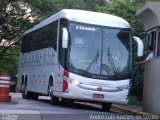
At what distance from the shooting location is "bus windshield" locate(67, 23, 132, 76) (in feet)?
60.1

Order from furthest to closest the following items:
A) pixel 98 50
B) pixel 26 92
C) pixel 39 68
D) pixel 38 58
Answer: pixel 26 92, pixel 38 58, pixel 39 68, pixel 98 50

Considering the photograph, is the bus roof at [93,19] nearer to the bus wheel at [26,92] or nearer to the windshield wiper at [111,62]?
the windshield wiper at [111,62]

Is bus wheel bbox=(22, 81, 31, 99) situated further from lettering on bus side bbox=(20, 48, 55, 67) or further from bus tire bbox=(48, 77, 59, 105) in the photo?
bus tire bbox=(48, 77, 59, 105)

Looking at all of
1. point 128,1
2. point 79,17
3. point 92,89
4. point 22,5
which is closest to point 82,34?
point 79,17

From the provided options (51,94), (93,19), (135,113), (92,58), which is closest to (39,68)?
(51,94)

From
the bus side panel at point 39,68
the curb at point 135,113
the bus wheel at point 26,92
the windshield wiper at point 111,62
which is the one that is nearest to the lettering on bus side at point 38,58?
the bus side panel at point 39,68

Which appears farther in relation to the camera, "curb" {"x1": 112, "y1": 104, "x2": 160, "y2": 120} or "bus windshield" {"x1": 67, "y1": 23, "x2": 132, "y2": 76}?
"bus windshield" {"x1": 67, "y1": 23, "x2": 132, "y2": 76}

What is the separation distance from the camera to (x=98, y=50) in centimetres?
1848

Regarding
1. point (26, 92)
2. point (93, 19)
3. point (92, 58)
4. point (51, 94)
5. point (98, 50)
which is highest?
point (93, 19)

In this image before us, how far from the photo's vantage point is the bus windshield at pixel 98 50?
1833 cm

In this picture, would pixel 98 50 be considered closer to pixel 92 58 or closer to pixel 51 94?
pixel 92 58

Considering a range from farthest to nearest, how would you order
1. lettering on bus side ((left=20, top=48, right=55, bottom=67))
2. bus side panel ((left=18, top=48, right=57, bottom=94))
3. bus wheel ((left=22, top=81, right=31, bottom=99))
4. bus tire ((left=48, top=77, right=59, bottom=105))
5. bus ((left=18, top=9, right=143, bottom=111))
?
bus wheel ((left=22, top=81, right=31, bottom=99)), lettering on bus side ((left=20, top=48, right=55, bottom=67)), bus side panel ((left=18, top=48, right=57, bottom=94)), bus tire ((left=48, top=77, right=59, bottom=105)), bus ((left=18, top=9, right=143, bottom=111))

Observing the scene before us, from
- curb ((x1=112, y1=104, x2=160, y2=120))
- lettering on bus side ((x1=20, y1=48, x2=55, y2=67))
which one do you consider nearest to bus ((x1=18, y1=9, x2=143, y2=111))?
curb ((x1=112, y1=104, x2=160, y2=120))

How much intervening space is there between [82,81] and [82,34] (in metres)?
1.79
